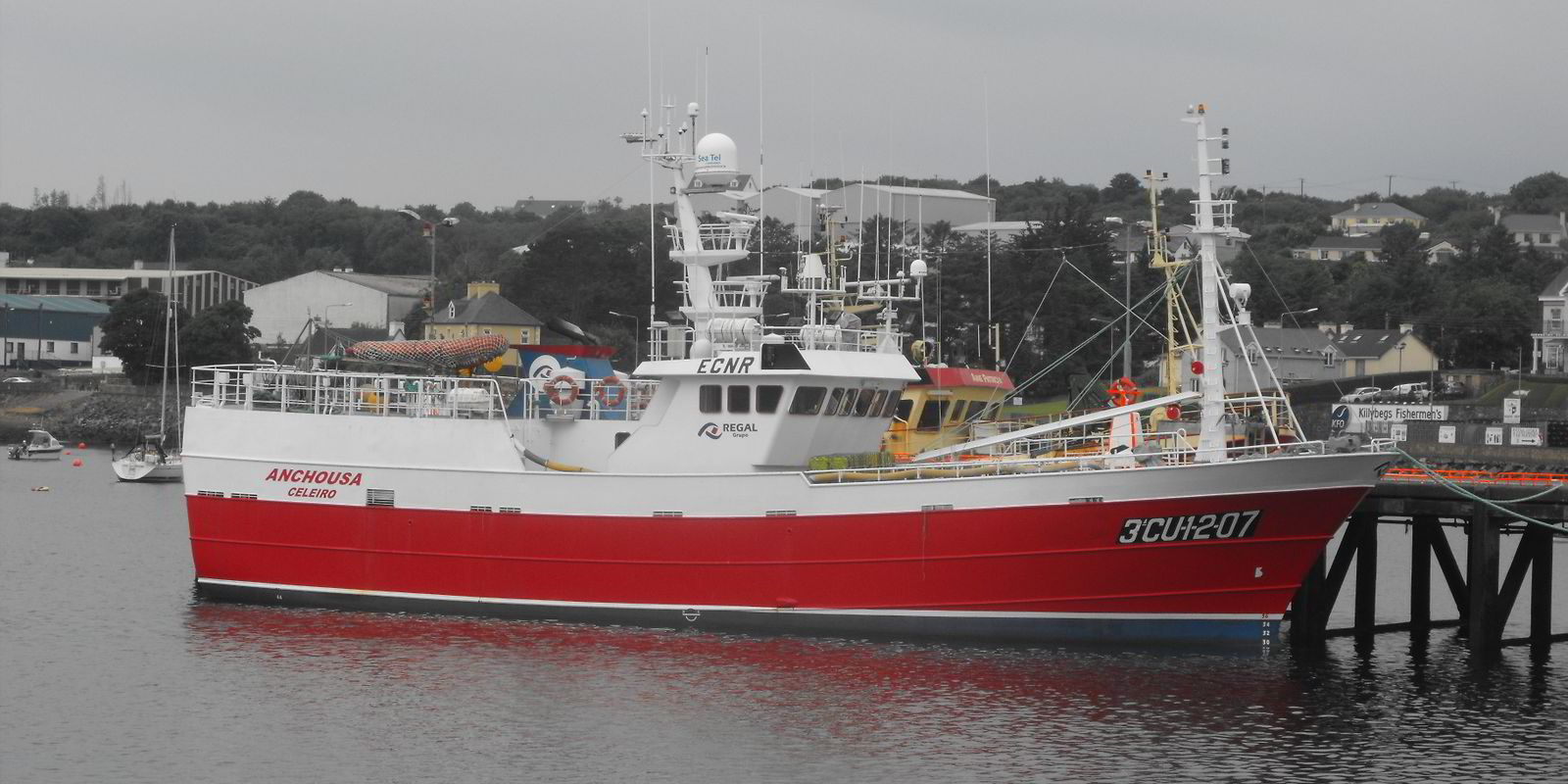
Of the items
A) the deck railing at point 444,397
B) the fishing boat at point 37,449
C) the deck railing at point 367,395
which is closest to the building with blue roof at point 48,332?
the fishing boat at point 37,449

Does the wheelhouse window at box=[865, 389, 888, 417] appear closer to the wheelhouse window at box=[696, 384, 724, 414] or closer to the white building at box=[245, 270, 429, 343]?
the wheelhouse window at box=[696, 384, 724, 414]

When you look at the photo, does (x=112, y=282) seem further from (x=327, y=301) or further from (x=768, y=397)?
(x=768, y=397)

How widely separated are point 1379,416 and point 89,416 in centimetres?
6993

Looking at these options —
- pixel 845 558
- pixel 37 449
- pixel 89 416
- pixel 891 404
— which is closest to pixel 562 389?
pixel 891 404

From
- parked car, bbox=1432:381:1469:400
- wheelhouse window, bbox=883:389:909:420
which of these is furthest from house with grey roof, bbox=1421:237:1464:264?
wheelhouse window, bbox=883:389:909:420

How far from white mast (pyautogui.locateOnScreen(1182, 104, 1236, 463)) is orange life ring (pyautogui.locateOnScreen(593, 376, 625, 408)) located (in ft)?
32.8

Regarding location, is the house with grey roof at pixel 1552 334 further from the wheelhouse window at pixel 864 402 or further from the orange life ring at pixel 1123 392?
the wheelhouse window at pixel 864 402

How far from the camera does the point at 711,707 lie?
2353cm

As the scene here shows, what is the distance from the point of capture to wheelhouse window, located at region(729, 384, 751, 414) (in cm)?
2869

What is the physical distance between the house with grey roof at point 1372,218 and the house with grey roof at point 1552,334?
2610 inches

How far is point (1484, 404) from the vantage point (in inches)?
2874

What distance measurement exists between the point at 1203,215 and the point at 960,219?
87.3 metres

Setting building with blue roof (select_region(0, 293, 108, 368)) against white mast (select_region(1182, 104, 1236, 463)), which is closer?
white mast (select_region(1182, 104, 1236, 463))

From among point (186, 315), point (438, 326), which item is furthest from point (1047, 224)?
point (186, 315)
